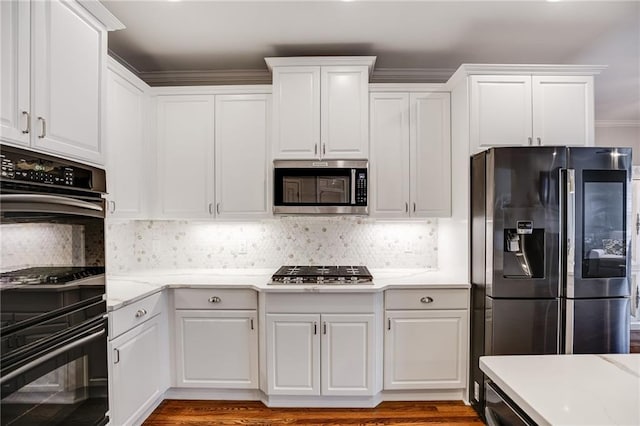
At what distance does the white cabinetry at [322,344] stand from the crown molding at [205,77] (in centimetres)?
206

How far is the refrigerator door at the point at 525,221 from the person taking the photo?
2.35 metres

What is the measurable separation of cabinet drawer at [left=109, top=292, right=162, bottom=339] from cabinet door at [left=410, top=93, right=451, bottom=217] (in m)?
2.04

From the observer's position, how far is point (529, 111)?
8.82ft

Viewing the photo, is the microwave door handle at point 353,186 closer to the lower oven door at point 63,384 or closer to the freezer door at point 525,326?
the freezer door at point 525,326

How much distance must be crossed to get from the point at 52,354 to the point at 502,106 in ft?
9.89

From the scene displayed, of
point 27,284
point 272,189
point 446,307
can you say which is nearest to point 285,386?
point 446,307

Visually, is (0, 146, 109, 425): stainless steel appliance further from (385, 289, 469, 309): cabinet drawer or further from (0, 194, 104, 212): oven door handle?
(385, 289, 469, 309): cabinet drawer

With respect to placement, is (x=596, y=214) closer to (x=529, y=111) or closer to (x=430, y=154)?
A: (x=529, y=111)

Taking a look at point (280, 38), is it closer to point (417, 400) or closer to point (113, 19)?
point (113, 19)

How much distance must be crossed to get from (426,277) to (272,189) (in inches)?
55.0

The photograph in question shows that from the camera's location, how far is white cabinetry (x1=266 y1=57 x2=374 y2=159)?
2.89 meters

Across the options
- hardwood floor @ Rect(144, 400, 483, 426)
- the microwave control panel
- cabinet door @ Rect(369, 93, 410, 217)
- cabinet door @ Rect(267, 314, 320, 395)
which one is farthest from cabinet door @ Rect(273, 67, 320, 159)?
hardwood floor @ Rect(144, 400, 483, 426)

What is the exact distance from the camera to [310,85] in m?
2.89

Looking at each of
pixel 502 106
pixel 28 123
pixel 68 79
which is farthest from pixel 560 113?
pixel 28 123
